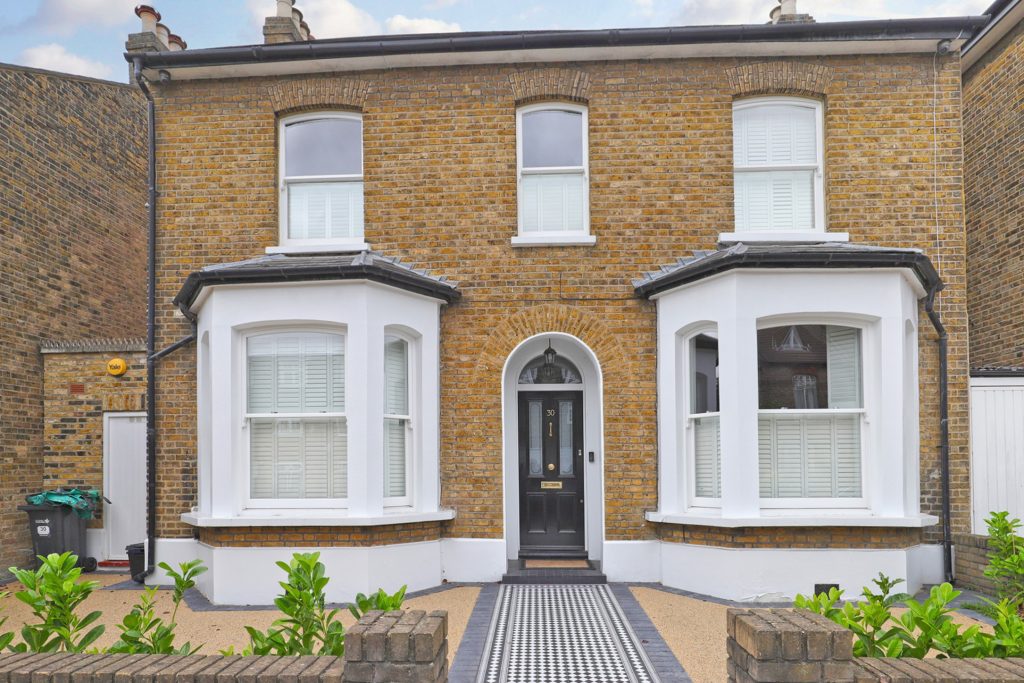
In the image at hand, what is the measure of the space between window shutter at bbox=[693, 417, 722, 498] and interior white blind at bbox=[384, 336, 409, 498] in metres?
3.29

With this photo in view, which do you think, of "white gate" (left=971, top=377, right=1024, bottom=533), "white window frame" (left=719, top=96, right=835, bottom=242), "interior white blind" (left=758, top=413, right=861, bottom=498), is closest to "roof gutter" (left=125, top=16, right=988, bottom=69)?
"white window frame" (left=719, top=96, right=835, bottom=242)

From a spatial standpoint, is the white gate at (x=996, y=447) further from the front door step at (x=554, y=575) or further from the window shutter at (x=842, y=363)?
the front door step at (x=554, y=575)

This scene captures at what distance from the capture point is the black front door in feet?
30.3

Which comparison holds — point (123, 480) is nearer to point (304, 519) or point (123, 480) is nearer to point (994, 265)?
point (304, 519)

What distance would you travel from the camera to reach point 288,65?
9.01 meters

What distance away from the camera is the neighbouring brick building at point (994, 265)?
862 cm

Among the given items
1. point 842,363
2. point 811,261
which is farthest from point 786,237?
point 842,363

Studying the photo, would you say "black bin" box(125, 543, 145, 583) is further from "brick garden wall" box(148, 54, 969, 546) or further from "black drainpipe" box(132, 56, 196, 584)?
"brick garden wall" box(148, 54, 969, 546)

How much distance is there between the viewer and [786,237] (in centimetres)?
879

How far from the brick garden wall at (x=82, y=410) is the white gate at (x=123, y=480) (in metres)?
0.09

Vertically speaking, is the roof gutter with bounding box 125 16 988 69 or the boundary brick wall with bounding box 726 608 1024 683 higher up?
the roof gutter with bounding box 125 16 988 69

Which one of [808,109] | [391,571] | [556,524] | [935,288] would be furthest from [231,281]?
[935,288]

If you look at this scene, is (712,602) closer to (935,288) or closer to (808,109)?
(935,288)

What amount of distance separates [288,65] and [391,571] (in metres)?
6.07
